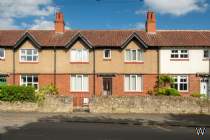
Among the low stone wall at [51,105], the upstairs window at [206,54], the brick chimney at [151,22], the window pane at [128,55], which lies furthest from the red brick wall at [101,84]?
the low stone wall at [51,105]

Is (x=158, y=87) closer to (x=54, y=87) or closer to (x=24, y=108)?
(x=54, y=87)

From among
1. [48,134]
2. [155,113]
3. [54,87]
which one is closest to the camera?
[48,134]

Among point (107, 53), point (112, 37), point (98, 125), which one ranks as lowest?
point (98, 125)

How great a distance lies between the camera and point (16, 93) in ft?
77.6

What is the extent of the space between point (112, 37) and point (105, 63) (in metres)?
3.17

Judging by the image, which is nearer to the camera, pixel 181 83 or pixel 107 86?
pixel 181 83

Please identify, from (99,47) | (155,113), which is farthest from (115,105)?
(99,47)

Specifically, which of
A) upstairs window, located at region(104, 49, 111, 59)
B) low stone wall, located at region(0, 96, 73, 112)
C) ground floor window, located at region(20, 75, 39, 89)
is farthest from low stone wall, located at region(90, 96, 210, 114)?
ground floor window, located at region(20, 75, 39, 89)

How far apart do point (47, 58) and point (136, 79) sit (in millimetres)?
9053

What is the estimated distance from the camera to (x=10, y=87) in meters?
23.8

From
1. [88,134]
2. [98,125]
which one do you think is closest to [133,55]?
[98,125]

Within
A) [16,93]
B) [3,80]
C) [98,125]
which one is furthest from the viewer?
[3,80]

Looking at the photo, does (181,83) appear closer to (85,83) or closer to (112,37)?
(112,37)

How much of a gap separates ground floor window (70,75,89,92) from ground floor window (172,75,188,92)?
8647 mm
